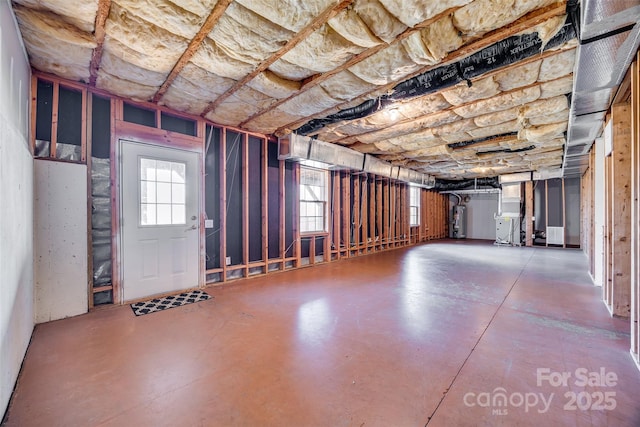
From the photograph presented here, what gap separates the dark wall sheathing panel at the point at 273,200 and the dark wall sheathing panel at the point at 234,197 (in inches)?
22.2

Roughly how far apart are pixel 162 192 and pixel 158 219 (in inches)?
13.6

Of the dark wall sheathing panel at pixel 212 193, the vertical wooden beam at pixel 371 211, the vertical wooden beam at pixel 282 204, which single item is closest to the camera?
the dark wall sheathing panel at pixel 212 193

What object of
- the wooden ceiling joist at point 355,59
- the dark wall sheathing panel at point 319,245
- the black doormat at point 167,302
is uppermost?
the wooden ceiling joist at point 355,59

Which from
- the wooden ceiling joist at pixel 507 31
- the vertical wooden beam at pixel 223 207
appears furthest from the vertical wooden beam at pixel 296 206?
the wooden ceiling joist at pixel 507 31

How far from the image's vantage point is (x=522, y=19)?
6.50 feet

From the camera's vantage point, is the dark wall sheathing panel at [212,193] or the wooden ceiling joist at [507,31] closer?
the wooden ceiling joist at [507,31]

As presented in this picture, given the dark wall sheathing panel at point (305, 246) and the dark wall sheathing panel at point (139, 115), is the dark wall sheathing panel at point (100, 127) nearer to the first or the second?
the dark wall sheathing panel at point (139, 115)

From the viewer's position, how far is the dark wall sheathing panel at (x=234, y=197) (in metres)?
4.18

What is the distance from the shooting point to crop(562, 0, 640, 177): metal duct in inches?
59.5

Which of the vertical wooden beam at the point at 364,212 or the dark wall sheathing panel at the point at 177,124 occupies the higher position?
the dark wall sheathing panel at the point at 177,124

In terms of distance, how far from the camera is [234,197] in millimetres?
4254

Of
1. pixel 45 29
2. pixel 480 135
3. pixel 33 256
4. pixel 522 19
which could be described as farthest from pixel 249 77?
pixel 480 135

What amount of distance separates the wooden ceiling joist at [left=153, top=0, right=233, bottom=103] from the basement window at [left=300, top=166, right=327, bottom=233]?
283 centimetres

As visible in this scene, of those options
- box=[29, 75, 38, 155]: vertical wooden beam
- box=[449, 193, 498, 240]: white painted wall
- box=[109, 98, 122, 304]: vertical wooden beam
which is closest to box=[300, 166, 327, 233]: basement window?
box=[109, 98, 122, 304]: vertical wooden beam
